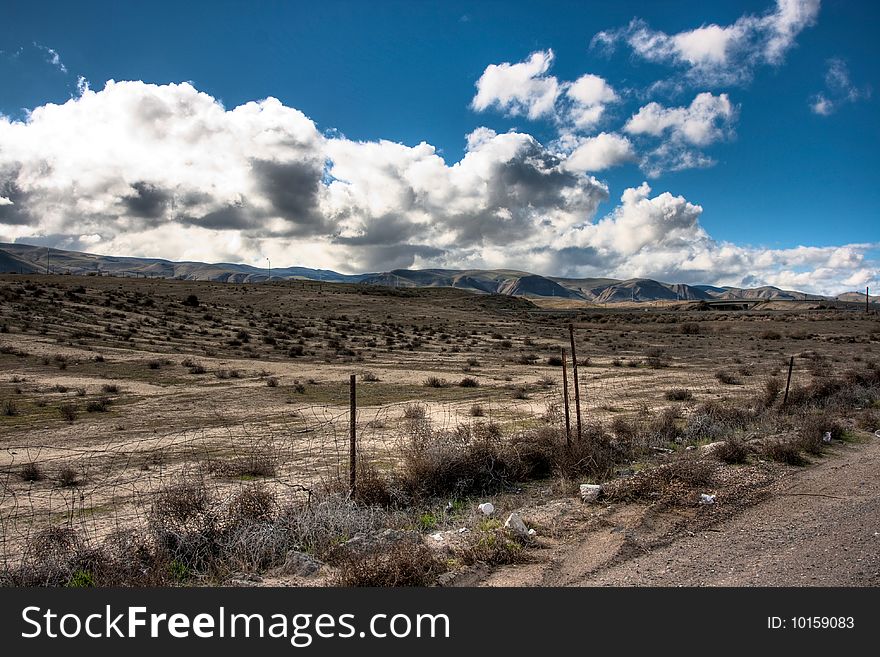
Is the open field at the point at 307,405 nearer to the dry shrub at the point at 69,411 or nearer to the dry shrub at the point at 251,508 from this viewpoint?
the dry shrub at the point at 69,411

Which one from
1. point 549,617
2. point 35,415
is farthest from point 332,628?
point 35,415

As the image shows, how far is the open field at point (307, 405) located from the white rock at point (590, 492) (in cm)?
59

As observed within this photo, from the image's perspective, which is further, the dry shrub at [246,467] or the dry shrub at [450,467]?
the dry shrub at [246,467]

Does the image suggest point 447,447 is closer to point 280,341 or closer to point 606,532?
point 606,532

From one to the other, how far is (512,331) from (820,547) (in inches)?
2478

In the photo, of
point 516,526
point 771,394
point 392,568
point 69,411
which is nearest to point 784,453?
Result: point 516,526

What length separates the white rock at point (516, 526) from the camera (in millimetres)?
7266

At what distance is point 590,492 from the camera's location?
8953 millimetres

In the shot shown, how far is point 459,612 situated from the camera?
209 inches

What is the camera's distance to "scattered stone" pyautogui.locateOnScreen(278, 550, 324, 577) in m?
6.39

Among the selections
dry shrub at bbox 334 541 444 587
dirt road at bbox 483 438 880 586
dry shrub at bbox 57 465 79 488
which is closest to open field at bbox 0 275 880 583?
dry shrub at bbox 57 465 79 488

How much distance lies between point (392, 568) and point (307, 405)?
14.9 meters

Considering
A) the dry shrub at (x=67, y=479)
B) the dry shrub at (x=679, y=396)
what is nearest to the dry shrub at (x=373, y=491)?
the dry shrub at (x=67, y=479)

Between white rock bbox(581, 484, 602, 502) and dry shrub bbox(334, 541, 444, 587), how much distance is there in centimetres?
345
